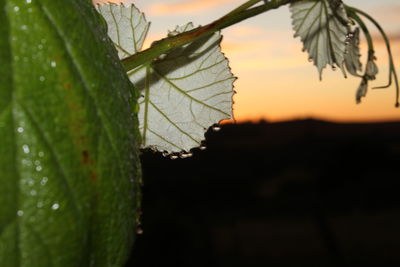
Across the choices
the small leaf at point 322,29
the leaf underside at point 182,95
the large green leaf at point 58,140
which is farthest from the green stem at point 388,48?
the large green leaf at point 58,140

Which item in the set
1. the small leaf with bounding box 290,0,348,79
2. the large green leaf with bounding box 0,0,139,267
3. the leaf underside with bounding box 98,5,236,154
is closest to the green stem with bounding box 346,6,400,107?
the small leaf with bounding box 290,0,348,79

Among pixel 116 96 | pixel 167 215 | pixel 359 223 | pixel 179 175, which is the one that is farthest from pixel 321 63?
pixel 359 223

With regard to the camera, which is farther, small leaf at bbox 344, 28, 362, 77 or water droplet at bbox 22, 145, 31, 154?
small leaf at bbox 344, 28, 362, 77

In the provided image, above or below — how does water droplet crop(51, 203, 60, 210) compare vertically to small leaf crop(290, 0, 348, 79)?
below

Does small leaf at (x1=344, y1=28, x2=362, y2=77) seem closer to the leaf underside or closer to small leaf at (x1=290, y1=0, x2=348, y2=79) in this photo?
small leaf at (x1=290, y1=0, x2=348, y2=79)

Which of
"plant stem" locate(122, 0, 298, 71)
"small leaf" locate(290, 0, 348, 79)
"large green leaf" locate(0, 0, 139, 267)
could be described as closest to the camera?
"large green leaf" locate(0, 0, 139, 267)

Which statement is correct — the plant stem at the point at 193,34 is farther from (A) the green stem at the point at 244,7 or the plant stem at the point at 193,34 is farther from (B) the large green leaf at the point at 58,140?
(B) the large green leaf at the point at 58,140

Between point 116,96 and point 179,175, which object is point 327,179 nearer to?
point 179,175
